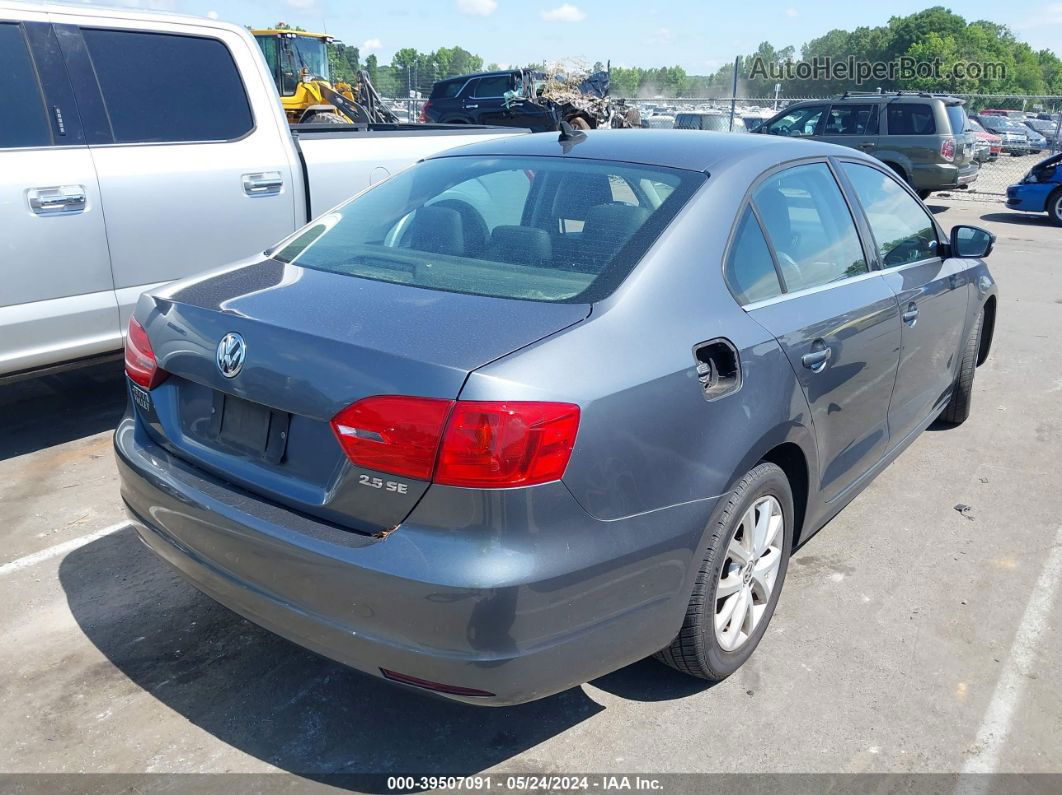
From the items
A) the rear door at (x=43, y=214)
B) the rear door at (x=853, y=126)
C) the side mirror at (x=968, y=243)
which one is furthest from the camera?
the rear door at (x=853, y=126)

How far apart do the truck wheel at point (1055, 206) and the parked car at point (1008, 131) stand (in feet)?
49.2

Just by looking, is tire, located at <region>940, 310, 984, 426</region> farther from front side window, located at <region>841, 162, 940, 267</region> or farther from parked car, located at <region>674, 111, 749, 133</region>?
parked car, located at <region>674, 111, 749, 133</region>

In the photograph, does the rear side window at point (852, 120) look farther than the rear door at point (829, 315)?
Yes

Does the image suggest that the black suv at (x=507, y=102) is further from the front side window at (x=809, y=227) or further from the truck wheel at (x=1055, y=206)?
the front side window at (x=809, y=227)

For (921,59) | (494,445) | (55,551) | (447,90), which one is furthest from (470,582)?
(921,59)

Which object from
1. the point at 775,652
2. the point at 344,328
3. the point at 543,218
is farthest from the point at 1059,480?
the point at 344,328

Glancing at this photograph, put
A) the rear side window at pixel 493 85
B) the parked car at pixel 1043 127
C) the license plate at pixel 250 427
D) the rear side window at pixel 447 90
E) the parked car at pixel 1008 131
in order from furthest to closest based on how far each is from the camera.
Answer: the parked car at pixel 1043 127, the parked car at pixel 1008 131, the rear side window at pixel 447 90, the rear side window at pixel 493 85, the license plate at pixel 250 427

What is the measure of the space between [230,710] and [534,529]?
1.28 m

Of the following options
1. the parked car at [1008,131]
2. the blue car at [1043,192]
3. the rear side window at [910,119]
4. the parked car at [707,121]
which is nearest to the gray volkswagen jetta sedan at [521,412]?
the rear side window at [910,119]

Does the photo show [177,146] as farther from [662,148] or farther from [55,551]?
[662,148]

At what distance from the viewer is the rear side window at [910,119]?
15.2m

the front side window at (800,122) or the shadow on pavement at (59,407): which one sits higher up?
the front side window at (800,122)

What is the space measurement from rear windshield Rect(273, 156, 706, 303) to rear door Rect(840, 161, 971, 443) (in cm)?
130

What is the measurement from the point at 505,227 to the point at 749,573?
1.38m
